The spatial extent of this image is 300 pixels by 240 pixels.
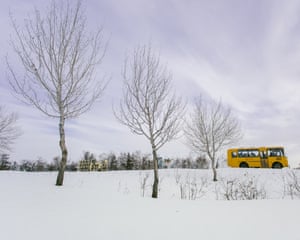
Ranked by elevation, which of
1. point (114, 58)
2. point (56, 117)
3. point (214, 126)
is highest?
point (114, 58)

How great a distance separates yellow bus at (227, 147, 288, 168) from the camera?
18.5 meters

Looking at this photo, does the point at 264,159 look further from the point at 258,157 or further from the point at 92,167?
the point at 92,167

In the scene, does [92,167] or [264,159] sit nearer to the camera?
[264,159]

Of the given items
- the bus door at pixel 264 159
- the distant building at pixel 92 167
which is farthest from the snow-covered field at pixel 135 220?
the distant building at pixel 92 167

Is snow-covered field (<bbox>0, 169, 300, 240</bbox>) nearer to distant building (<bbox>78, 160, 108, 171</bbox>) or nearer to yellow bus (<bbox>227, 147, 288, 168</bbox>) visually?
yellow bus (<bbox>227, 147, 288, 168</bbox>)

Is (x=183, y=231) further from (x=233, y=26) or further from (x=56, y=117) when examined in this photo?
(x=233, y=26)

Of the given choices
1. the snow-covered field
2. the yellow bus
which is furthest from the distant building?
the snow-covered field

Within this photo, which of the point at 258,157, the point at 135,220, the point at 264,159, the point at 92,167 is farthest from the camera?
the point at 92,167

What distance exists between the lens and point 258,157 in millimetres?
19188

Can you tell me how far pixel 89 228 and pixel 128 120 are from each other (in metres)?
4.60

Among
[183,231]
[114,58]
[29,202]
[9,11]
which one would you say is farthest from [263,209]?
[9,11]

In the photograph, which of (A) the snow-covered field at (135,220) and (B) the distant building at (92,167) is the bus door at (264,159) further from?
(B) the distant building at (92,167)

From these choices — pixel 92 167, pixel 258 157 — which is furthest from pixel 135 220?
pixel 92 167

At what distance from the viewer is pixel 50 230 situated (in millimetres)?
2461
